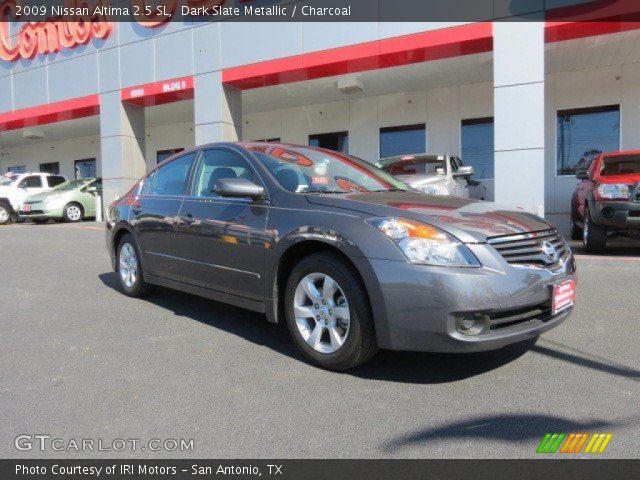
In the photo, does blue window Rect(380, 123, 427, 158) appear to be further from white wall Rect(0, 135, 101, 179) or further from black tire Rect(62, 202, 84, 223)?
white wall Rect(0, 135, 101, 179)

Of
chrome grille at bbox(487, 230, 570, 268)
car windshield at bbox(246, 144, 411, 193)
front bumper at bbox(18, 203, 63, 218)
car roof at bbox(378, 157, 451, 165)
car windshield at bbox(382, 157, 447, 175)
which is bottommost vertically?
chrome grille at bbox(487, 230, 570, 268)

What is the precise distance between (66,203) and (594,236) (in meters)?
14.6

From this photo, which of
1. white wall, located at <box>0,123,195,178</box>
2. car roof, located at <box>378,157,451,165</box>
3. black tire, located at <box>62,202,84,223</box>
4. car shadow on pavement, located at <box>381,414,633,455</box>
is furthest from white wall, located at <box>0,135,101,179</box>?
car shadow on pavement, located at <box>381,414,633,455</box>

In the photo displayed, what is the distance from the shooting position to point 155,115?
19.0 metres

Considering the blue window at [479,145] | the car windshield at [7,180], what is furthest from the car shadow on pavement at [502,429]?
the car windshield at [7,180]

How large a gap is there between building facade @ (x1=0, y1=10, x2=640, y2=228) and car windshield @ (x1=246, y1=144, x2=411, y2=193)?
5.84 metres

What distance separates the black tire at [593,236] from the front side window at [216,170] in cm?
599

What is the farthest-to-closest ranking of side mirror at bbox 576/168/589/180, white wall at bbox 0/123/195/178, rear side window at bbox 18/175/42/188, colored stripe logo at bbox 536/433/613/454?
white wall at bbox 0/123/195/178 → rear side window at bbox 18/175/42/188 → side mirror at bbox 576/168/589/180 → colored stripe logo at bbox 536/433/613/454

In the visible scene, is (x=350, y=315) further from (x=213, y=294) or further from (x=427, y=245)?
(x=213, y=294)

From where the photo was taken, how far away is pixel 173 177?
5.00 metres

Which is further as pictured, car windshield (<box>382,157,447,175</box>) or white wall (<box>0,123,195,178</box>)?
white wall (<box>0,123,195,178</box>)

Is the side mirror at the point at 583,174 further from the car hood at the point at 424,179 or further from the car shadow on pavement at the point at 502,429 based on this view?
the car shadow on pavement at the point at 502,429

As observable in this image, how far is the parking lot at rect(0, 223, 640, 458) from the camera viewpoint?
252 cm

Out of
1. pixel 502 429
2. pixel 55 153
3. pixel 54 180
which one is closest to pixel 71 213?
pixel 54 180
